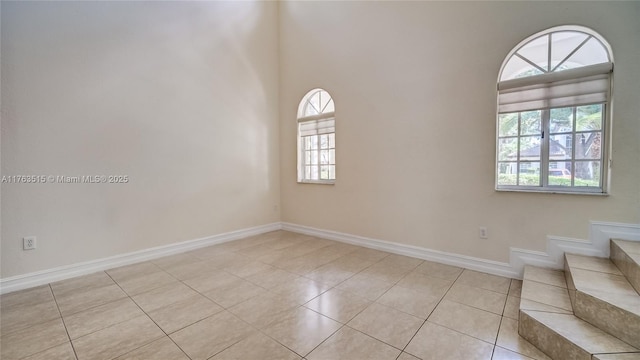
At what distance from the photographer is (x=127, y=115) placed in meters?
3.09

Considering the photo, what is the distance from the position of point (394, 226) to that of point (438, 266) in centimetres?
70

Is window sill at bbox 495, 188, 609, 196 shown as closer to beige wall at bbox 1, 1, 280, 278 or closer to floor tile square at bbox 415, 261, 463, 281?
Result: floor tile square at bbox 415, 261, 463, 281

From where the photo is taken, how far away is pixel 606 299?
5.39 ft

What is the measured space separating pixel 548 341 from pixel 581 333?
18 cm

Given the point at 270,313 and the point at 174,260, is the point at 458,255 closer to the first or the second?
the point at 270,313

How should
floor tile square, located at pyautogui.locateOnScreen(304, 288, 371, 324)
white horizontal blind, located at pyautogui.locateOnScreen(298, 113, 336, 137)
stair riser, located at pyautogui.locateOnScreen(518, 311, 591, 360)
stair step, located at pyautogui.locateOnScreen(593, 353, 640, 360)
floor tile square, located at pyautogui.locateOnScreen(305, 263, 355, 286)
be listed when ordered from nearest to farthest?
stair step, located at pyautogui.locateOnScreen(593, 353, 640, 360) → stair riser, located at pyautogui.locateOnScreen(518, 311, 591, 360) → floor tile square, located at pyautogui.locateOnScreen(304, 288, 371, 324) → floor tile square, located at pyautogui.locateOnScreen(305, 263, 355, 286) → white horizontal blind, located at pyautogui.locateOnScreen(298, 113, 336, 137)

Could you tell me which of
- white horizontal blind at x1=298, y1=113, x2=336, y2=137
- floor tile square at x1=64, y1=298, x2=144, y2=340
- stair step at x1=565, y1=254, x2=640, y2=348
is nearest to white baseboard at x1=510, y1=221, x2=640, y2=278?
stair step at x1=565, y1=254, x2=640, y2=348

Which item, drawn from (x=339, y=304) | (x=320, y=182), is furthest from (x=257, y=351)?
(x=320, y=182)

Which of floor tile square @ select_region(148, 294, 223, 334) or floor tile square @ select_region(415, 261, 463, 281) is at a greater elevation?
floor tile square @ select_region(415, 261, 463, 281)

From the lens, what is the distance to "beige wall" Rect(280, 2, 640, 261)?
88.1 inches

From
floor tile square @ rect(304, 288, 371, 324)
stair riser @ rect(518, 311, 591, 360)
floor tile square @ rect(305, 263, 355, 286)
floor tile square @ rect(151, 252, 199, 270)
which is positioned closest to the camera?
stair riser @ rect(518, 311, 591, 360)

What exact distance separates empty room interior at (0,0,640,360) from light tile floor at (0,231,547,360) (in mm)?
20

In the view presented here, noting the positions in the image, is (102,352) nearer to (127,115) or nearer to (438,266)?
(127,115)

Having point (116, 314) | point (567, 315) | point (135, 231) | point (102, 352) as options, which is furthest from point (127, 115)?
point (567, 315)
